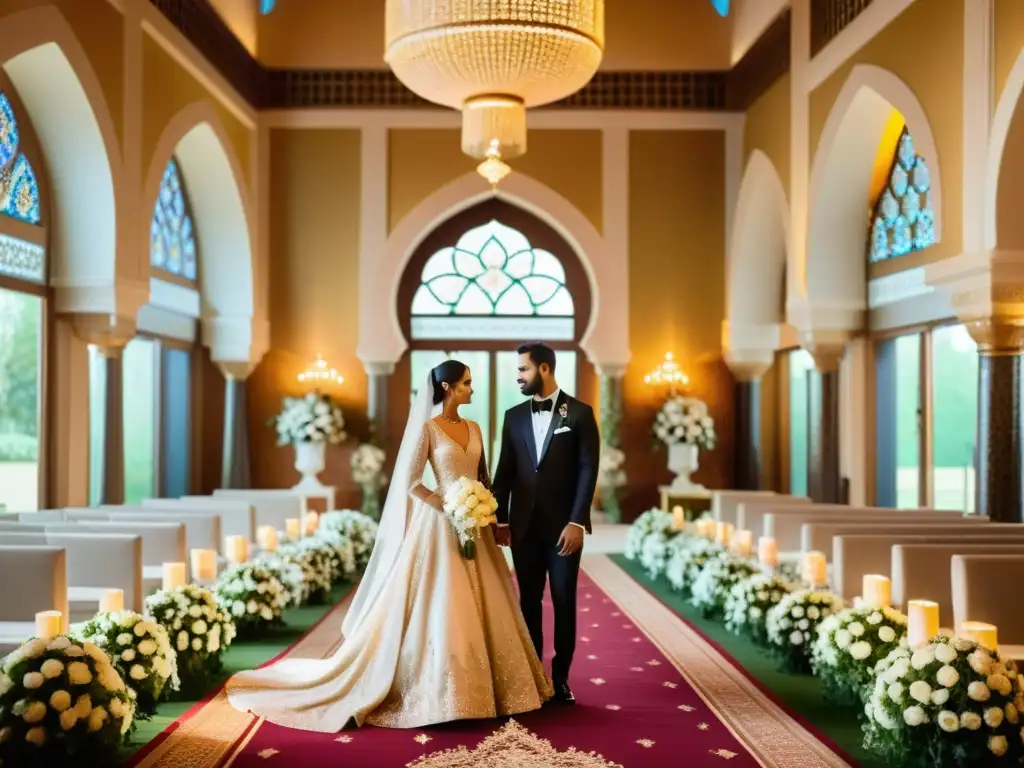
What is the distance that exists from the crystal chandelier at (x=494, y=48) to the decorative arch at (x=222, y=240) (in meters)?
5.88

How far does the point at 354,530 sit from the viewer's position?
10766 millimetres

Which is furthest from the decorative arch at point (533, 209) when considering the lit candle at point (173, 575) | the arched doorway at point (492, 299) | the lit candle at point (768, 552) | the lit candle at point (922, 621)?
the lit candle at point (922, 621)

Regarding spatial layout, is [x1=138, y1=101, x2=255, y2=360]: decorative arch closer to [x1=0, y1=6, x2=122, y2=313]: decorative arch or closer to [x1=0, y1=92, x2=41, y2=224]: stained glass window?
[x1=0, y1=6, x2=122, y2=313]: decorative arch

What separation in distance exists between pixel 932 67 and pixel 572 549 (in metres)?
6.21

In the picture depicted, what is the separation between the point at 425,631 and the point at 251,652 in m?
2.25

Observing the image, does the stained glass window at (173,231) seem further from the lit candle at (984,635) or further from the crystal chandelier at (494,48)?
the lit candle at (984,635)

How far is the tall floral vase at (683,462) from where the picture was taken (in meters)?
15.3

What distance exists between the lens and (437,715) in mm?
5094

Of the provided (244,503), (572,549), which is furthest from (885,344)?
(572,549)

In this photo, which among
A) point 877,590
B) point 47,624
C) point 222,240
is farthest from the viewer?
point 222,240

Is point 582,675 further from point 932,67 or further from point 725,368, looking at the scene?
point 725,368

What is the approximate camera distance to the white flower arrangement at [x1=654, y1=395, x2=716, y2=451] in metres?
15.2

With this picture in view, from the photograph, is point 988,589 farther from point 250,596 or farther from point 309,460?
point 309,460

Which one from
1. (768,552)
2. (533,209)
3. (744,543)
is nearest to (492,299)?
(533,209)
